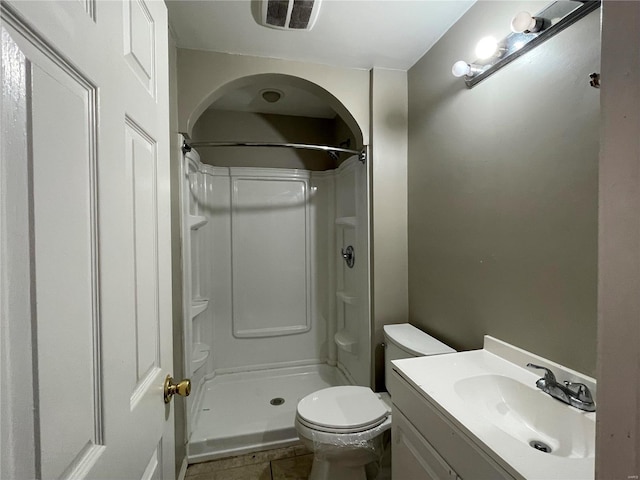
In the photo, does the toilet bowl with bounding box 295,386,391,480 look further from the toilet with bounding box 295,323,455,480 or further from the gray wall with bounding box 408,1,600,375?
the gray wall with bounding box 408,1,600,375

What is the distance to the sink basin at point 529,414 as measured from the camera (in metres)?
0.80

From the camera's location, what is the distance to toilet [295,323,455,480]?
1.33 metres

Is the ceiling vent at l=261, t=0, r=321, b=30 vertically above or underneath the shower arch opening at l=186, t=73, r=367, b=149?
above

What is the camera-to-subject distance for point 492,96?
3.99ft

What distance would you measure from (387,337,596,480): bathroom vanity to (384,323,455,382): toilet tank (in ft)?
0.71

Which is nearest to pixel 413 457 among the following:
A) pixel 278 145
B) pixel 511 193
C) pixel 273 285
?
pixel 511 193

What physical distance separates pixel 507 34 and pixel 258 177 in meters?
1.93

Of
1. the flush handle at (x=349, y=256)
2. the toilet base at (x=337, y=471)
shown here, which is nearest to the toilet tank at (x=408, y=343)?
the toilet base at (x=337, y=471)

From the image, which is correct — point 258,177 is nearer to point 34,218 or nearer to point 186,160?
point 186,160

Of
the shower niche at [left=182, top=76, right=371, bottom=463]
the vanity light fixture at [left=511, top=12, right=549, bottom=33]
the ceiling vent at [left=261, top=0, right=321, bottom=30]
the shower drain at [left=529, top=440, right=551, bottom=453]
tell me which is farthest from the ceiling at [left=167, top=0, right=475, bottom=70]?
the shower drain at [left=529, top=440, right=551, bottom=453]

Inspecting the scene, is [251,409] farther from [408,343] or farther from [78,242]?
[78,242]

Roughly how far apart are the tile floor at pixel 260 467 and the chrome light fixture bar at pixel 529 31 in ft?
7.24

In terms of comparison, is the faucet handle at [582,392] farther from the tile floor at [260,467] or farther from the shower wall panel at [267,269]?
the shower wall panel at [267,269]

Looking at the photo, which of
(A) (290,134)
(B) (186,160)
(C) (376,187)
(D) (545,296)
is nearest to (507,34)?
(C) (376,187)
